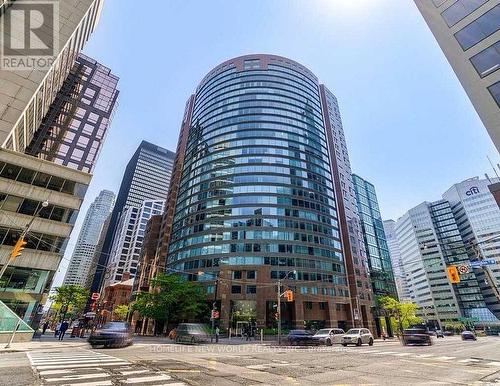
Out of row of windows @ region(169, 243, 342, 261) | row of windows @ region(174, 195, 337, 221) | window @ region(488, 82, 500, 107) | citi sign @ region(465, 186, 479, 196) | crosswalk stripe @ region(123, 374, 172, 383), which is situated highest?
citi sign @ region(465, 186, 479, 196)

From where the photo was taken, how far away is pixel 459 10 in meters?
19.5

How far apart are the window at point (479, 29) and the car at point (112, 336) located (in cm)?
3201

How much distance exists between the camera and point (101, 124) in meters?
68.9

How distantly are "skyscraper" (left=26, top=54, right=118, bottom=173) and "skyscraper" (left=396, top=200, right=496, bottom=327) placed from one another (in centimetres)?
13668

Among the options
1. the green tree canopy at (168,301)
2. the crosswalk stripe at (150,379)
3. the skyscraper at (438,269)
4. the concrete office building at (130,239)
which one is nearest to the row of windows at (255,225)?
the green tree canopy at (168,301)

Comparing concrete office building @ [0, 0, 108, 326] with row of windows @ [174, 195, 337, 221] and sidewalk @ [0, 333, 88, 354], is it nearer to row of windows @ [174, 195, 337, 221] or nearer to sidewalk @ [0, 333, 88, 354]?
sidewalk @ [0, 333, 88, 354]

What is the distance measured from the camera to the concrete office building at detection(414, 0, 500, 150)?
56.1 feet

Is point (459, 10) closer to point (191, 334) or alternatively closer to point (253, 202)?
point (191, 334)

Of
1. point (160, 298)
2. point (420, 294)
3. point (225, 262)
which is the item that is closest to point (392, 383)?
point (160, 298)

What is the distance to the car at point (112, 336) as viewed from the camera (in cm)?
1772

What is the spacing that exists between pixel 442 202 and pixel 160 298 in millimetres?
175097

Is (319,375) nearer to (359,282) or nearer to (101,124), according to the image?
(359,282)

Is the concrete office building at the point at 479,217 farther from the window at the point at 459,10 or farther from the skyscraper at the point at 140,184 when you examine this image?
the skyscraper at the point at 140,184

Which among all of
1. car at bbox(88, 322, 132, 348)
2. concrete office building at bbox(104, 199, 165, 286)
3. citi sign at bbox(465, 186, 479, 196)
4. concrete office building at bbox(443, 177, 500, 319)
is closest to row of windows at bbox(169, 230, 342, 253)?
car at bbox(88, 322, 132, 348)
